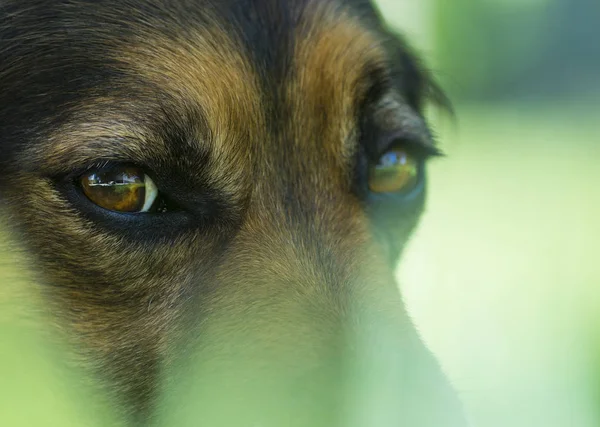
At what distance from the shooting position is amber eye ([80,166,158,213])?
8.37 feet

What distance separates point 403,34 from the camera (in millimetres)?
4133

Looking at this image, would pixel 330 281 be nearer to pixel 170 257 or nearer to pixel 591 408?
pixel 170 257

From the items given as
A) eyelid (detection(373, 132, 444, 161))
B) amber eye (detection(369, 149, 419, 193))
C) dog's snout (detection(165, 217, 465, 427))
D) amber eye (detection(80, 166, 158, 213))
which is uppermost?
eyelid (detection(373, 132, 444, 161))

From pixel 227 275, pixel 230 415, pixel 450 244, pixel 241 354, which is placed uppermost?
pixel 450 244

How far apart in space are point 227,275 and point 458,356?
0.93m

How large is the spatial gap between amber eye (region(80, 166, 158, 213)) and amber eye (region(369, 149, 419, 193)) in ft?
3.44

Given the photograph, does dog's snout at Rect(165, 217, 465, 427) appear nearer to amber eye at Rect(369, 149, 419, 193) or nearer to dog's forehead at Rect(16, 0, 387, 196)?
dog's forehead at Rect(16, 0, 387, 196)

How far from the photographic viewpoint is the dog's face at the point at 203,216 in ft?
7.79

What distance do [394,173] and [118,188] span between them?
1.31 meters

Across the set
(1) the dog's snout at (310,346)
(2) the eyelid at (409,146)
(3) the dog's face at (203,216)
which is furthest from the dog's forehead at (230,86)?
(1) the dog's snout at (310,346)

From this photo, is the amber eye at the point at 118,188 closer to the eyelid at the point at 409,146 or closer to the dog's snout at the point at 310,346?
→ the dog's snout at the point at 310,346

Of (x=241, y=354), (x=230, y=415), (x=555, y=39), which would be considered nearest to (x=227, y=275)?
(x=241, y=354)

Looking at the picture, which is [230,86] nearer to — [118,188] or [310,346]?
[118,188]

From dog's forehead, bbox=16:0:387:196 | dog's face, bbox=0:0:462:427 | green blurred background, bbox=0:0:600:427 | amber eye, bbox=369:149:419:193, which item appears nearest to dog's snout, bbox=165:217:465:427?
dog's face, bbox=0:0:462:427
